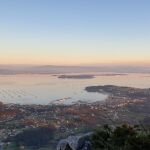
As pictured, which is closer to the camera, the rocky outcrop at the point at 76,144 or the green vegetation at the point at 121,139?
the green vegetation at the point at 121,139

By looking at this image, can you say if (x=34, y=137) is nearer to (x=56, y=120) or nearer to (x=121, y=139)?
(x=56, y=120)

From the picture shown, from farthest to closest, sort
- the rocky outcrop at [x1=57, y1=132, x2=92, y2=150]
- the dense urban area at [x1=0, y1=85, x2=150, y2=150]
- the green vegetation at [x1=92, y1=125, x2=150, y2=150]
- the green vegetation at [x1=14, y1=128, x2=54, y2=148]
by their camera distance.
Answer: the dense urban area at [x1=0, y1=85, x2=150, y2=150]
the green vegetation at [x1=14, y1=128, x2=54, y2=148]
the rocky outcrop at [x1=57, y1=132, x2=92, y2=150]
the green vegetation at [x1=92, y1=125, x2=150, y2=150]

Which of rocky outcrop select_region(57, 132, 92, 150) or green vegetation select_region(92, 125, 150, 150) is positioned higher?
green vegetation select_region(92, 125, 150, 150)

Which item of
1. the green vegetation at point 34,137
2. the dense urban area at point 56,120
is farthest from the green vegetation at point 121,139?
the green vegetation at point 34,137

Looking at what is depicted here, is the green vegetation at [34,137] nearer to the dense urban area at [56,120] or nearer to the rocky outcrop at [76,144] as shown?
the dense urban area at [56,120]

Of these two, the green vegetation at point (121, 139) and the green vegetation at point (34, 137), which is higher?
the green vegetation at point (121, 139)

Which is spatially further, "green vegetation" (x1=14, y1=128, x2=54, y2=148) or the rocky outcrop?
"green vegetation" (x1=14, y1=128, x2=54, y2=148)

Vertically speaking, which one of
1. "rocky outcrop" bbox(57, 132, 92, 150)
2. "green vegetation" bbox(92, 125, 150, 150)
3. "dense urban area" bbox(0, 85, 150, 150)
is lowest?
"dense urban area" bbox(0, 85, 150, 150)

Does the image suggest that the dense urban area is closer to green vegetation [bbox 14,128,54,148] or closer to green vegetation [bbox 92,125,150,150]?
green vegetation [bbox 14,128,54,148]

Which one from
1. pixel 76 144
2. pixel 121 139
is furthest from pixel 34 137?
pixel 121 139

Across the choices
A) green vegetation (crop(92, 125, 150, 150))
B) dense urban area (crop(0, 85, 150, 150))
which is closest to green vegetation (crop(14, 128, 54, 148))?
dense urban area (crop(0, 85, 150, 150))
